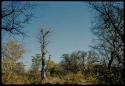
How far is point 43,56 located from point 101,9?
6.65 m

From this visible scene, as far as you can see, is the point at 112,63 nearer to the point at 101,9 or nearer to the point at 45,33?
the point at 101,9

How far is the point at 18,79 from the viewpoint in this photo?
11.5 m

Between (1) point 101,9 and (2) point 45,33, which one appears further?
(2) point 45,33

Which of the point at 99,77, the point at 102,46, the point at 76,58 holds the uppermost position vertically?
the point at 102,46

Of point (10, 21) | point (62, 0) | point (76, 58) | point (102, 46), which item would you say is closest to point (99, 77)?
point (102, 46)

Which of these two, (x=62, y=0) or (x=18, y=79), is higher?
(x=62, y=0)

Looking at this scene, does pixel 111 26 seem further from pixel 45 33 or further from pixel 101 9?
pixel 45 33

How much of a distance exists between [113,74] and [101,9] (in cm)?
341

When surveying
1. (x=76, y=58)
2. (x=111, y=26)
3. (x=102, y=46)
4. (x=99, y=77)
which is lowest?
(x=76, y=58)

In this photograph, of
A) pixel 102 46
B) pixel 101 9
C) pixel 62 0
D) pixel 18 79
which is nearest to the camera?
pixel 62 0

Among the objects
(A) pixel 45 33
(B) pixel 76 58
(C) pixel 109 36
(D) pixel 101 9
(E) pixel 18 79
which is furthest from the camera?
(B) pixel 76 58

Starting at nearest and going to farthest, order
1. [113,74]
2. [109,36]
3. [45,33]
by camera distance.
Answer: [113,74], [109,36], [45,33]

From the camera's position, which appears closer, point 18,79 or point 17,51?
point 18,79

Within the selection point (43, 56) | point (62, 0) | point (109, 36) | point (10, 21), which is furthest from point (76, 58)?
point (62, 0)
